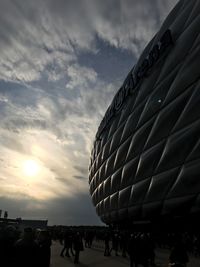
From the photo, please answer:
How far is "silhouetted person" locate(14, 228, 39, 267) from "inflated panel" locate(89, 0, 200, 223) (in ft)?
30.5

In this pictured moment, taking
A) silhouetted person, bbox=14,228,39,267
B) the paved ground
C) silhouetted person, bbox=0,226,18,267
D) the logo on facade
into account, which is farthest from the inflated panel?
silhouetted person, bbox=14,228,39,267

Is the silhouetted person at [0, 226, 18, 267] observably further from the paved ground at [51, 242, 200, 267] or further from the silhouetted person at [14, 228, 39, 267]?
the paved ground at [51, 242, 200, 267]

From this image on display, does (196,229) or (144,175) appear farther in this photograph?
(144,175)

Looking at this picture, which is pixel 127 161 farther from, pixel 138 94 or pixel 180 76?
pixel 180 76

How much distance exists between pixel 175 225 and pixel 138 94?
31.1 feet

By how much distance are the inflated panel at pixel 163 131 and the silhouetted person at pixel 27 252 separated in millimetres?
A: 9300

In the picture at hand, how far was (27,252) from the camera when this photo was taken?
5199 mm

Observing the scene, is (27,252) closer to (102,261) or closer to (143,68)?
(102,261)

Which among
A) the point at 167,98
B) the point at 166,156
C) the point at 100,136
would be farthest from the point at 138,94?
the point at 100,136

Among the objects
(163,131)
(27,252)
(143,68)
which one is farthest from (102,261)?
(27,252)

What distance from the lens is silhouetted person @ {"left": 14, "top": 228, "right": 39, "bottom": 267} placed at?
518cm

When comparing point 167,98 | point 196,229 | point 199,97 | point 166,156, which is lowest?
point 196,229

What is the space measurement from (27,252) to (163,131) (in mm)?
13022

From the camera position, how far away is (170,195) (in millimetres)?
15703
